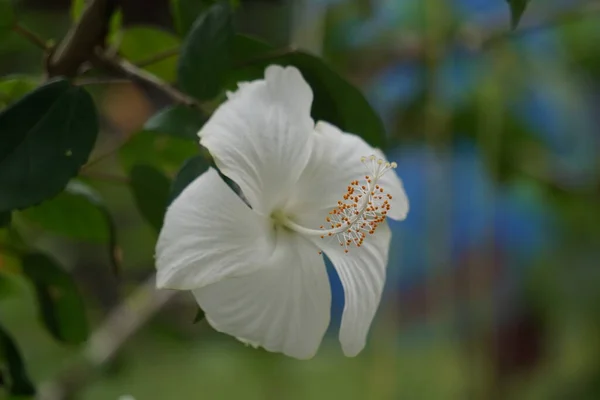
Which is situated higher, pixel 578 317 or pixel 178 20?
pixel 178 20

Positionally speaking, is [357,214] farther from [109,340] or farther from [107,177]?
[109,340]

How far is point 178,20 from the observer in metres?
0.36

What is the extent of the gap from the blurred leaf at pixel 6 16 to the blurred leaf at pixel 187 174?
0.51 ft

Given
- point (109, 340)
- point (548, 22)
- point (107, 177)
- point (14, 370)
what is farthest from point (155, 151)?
point (548, 22)

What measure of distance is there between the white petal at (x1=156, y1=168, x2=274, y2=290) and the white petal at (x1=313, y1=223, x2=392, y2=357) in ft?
0.12

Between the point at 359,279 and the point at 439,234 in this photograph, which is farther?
the point at 439,234

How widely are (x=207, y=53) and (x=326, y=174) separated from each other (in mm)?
75

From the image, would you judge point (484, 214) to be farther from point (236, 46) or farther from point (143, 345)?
point (236, 46)

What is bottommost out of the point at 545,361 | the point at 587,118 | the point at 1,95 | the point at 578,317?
the point at 545,361

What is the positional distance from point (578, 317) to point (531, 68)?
38 cm

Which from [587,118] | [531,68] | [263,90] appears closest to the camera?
[263,90]

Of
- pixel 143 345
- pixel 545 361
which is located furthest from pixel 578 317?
pixel 143 345

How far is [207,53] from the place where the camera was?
32 centimetres

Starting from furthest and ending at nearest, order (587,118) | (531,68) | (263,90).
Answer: (587,118), (531,68), (263,90)
